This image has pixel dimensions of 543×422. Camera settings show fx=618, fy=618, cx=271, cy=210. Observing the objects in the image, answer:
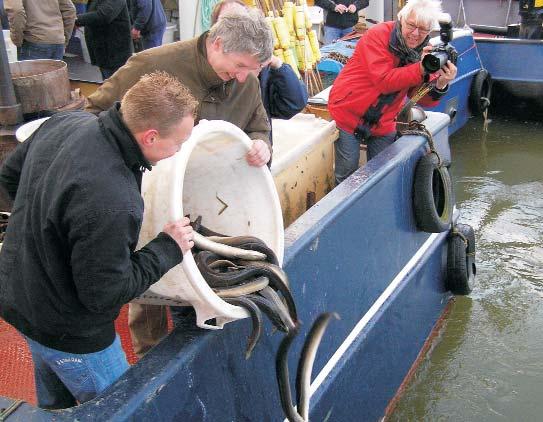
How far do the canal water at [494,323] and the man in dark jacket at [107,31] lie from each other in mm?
3885

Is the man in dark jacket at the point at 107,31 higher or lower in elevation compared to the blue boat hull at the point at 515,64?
higher

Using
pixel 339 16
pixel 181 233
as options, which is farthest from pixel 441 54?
pixel 339 16

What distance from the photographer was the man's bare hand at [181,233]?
1832mm

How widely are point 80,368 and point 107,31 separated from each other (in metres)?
4.83

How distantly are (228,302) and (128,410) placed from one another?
1.46ft

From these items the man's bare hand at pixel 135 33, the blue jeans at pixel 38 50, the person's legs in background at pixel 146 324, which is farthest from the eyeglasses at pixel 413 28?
the man's bare hand at pixel 135 33

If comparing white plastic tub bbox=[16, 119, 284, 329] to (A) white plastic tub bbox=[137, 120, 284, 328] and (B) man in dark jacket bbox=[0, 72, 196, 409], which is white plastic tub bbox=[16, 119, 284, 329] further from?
(B) man in dark jacket bbox=[0, 72, 196, 409]

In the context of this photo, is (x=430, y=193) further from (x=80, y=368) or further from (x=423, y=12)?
(x=80, y=368)

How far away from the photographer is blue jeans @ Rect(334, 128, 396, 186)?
13.7 ft

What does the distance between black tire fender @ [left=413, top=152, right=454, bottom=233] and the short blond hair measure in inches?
93.2

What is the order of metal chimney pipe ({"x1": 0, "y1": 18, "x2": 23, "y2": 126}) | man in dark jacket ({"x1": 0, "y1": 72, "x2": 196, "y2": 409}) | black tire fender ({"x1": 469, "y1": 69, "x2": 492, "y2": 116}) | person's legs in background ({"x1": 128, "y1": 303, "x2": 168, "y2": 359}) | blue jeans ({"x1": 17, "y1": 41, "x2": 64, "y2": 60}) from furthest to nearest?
black tire fender ({"x1": 469, "y1": 69, "x2": 492, "y2": 116}) < blue jeans ({"x1": 17, "y1": 41, "x2": 64, "y2": 60}) < metal chimney pipe ({"x1": 0, "y1": 18, "x2": 23, "y2": 126}) < person's legs in background ({"x1": 128, "y1": 303, "x2": 168, "y2": 359}) < man in dark jacket ({"x1": 0, "y1": 72, "x2": 196, "y2": 409})

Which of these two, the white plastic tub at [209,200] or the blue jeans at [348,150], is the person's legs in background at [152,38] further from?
the white plastic tub at [209,200]

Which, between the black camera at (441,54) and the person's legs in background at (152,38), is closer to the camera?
the black camera at (441,54)

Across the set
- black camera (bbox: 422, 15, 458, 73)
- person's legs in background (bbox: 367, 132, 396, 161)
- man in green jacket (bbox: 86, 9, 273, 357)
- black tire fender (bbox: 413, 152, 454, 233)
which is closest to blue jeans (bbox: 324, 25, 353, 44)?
black camera (bbox: 422, 15, 458, 73)
